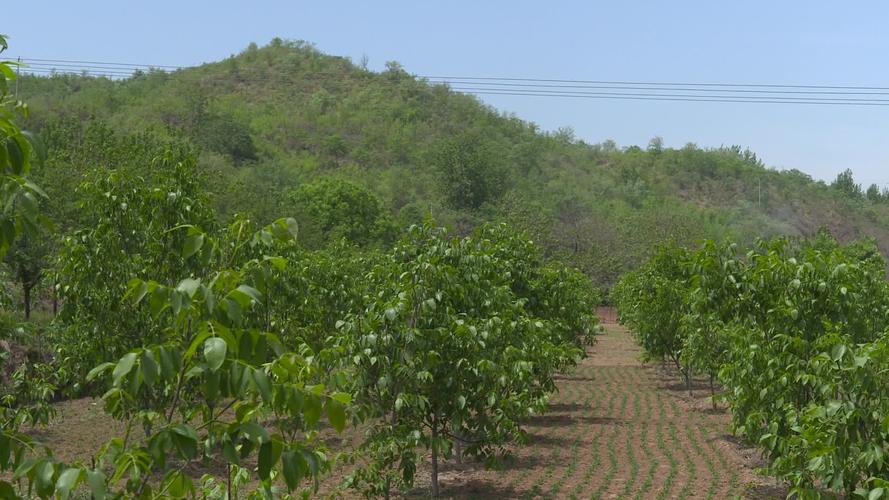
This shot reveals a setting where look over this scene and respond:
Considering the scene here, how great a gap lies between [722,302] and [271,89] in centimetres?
10668

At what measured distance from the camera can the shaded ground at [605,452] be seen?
13289 millimetres

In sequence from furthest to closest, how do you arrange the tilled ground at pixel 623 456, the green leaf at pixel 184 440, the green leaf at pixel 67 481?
the tilled ground at pixel 623 456 → the green leaf at pixel 184 440 → the green leaf at pixel 67 481

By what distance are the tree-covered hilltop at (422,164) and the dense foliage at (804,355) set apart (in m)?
29.4

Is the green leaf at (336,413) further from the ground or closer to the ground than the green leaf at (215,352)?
closer to the ground

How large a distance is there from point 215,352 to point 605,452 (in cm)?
1475

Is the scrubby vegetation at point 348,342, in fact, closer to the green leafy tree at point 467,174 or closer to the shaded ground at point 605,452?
the shaded ground at point 605,452

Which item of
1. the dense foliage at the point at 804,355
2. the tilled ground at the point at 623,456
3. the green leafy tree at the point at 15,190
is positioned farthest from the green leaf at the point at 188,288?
the tilled ground at the point at 623,456

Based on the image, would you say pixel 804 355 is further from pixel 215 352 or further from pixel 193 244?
pixel 215 352

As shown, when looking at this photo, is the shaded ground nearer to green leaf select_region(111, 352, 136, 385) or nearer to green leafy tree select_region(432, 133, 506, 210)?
green leaf select_region(111, 352, 136, 385)

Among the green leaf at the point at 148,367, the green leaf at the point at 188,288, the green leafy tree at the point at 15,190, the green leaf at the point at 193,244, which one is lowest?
the green leaf at the point at 148,367

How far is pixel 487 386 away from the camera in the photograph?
10.4m

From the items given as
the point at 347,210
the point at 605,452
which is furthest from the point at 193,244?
the point at 347,210

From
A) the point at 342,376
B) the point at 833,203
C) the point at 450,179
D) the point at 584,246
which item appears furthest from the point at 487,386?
the point at 833,203

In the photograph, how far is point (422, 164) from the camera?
295 feet
